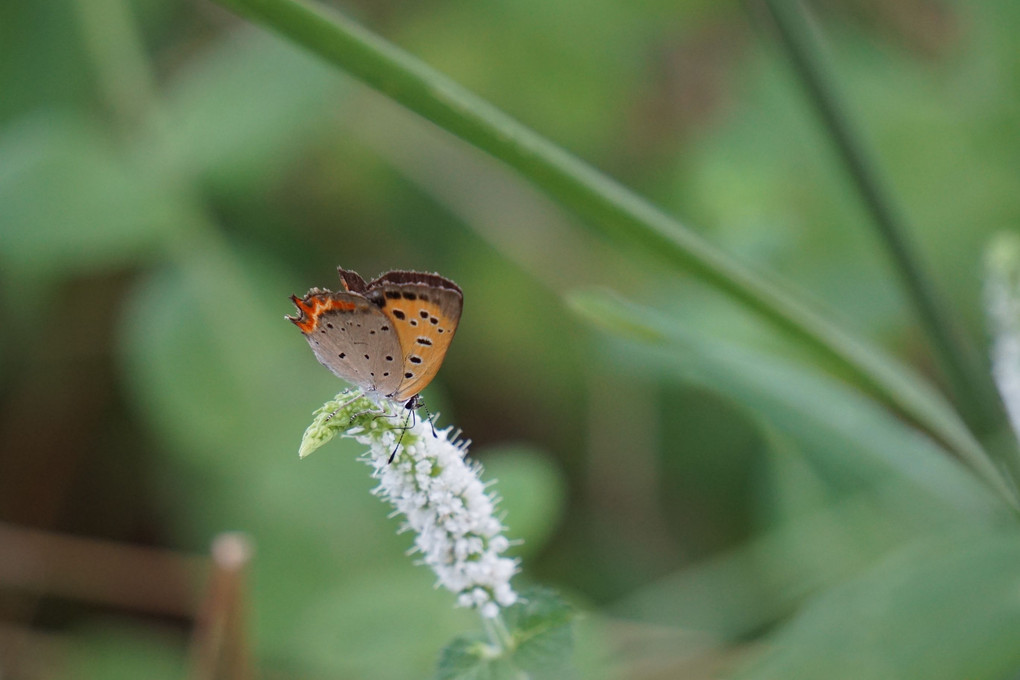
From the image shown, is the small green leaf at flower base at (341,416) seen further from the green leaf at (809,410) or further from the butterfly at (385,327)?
the green leaf at (809,410)

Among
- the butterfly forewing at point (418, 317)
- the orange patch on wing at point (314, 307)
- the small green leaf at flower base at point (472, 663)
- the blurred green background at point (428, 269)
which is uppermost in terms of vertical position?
the blurred green background at point (428, 269)

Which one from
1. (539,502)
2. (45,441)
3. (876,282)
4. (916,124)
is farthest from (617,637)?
(916,124)

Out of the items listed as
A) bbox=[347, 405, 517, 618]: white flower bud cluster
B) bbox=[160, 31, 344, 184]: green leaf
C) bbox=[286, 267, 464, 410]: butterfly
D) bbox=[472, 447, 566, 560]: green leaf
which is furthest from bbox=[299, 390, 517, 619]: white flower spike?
bbox=[160, 31, 344, 184]: green leaf

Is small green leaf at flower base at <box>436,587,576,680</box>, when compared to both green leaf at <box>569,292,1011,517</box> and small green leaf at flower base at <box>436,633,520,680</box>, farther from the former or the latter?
green leaf at <box>569,292,1011,517</box>

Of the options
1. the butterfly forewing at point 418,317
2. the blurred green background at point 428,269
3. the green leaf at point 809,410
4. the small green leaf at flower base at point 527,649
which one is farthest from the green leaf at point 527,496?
the small green leaf at flower base at point 527,649

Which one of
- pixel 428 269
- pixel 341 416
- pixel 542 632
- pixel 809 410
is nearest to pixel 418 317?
pixel 341 416
